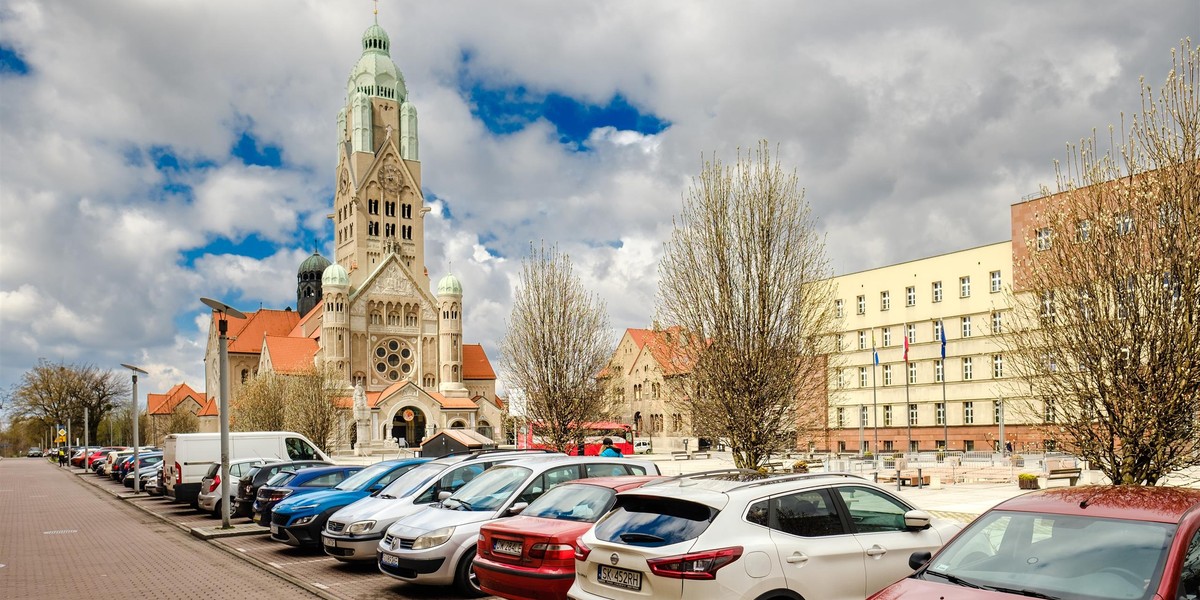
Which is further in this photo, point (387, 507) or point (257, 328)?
point (257, 328)

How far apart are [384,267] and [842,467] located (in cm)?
6573

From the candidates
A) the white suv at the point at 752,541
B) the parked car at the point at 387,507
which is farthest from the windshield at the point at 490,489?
the white suv at the point at 752,541

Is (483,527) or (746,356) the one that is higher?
(746,356)

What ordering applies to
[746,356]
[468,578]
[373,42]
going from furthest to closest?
[373,42] < [746,356] < [468,578]

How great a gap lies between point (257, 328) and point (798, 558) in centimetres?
11018

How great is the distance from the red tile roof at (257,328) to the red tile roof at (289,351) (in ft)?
19.6

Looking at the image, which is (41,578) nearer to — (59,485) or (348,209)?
(59,485)

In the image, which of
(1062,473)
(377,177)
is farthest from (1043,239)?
(377,177)

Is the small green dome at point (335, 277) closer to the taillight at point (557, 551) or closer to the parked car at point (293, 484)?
the parked car at point (293, 484)

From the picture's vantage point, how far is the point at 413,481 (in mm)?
14391

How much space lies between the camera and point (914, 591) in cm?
536

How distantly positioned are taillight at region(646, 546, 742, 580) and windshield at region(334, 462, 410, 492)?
10645 millimetres

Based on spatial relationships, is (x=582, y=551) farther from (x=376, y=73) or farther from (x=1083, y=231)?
(x=376, y=73)

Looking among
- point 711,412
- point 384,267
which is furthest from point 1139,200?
point 384,267
